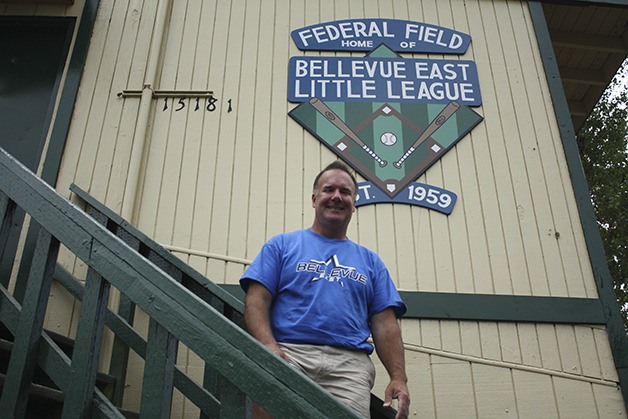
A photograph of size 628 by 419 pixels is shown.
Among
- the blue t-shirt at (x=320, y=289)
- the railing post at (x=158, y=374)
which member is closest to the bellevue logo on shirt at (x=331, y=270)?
the blue t-shirt at (x=320, y=289)

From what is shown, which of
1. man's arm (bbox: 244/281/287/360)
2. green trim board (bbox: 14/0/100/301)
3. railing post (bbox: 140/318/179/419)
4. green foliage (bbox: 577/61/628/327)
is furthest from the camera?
green foliage (bbox: 577/61/628/327)

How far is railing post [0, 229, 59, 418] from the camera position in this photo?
1789 millimetres

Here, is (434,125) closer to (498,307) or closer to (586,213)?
(586,213)

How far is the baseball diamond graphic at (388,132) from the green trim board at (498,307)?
78cm

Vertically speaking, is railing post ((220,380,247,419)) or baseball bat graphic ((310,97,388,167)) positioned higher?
baseball bat graphic ((310,97,388,167))

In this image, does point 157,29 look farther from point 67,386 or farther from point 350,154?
point 67,386

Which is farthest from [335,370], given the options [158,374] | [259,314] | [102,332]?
[102,332]

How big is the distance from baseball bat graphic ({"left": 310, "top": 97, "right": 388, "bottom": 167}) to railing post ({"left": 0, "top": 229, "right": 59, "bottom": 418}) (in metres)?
2.50

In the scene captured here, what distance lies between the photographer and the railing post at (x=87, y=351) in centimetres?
171

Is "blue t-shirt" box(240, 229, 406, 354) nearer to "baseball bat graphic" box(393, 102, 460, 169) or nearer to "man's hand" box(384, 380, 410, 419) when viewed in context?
"man's hand" box(384, 380, 410, 419)

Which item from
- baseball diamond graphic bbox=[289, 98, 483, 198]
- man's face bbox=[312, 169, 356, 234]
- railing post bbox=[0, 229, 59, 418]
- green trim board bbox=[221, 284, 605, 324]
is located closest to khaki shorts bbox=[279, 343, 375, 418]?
man's face bbox=[312, 169, 356, 234]

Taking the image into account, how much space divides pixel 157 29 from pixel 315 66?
1.29m

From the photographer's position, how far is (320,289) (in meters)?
2.04

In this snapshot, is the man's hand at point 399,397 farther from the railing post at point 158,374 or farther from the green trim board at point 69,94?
the green trim board at point 69,94
